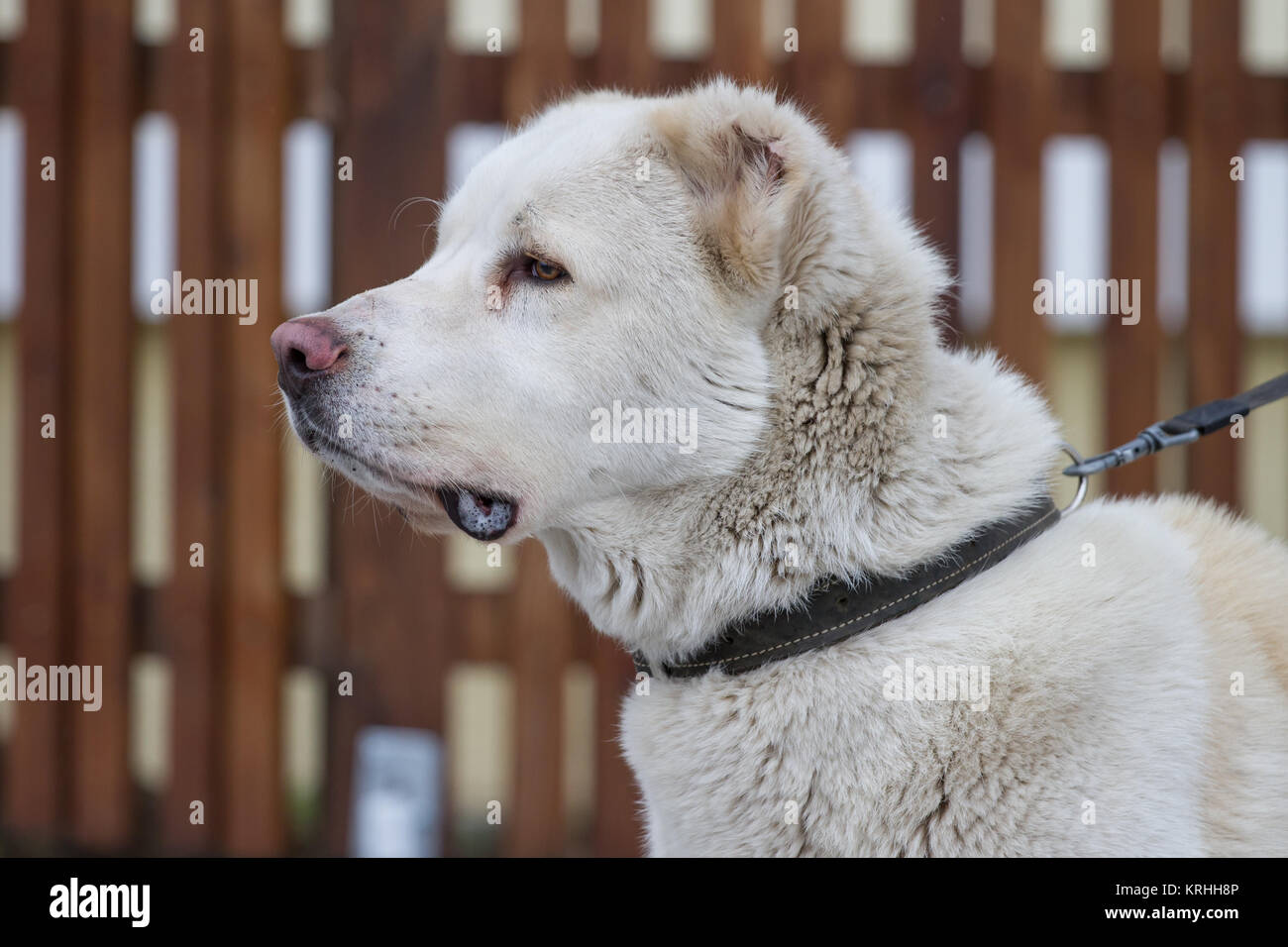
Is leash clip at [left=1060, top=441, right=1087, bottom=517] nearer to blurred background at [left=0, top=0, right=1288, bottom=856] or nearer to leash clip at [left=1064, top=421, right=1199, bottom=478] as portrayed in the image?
leash clip at [left=1064, top=421, right=1199, bottom=478]

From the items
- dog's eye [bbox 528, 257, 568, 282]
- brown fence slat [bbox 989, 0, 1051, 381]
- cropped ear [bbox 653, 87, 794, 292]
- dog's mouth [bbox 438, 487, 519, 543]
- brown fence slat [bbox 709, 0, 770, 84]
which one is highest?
brown fence slat [bbox 709, 0, 770, 84]

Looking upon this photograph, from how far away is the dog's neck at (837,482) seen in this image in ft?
5.94

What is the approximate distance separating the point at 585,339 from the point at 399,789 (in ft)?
7.54

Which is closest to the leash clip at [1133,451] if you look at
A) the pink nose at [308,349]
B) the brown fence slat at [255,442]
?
the pink nose at [308,349]

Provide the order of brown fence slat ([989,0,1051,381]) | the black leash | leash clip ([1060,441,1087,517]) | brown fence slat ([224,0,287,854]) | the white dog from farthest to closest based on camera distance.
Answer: brown fence slat ([224,0,287,854]) < brown fence slat ([989,0,1051,381]) < the black leash < leash clip ([1060,441,1087,517]) < the white dog

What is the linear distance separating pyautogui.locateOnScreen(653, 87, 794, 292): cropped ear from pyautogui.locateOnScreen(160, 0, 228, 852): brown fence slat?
2.34 metres

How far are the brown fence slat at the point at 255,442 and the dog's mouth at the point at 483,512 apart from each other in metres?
1.99

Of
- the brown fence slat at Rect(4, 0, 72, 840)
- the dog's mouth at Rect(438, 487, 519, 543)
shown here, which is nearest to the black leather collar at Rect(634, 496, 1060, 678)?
the dog's mouth at Rect(438, 487, 519, 543)

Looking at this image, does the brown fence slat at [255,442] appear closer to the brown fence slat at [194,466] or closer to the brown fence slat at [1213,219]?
the brown fence slat at [194,466]

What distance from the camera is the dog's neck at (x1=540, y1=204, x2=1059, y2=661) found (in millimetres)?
1811

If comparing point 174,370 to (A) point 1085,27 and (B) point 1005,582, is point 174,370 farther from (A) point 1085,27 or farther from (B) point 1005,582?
(A) point 1085,27

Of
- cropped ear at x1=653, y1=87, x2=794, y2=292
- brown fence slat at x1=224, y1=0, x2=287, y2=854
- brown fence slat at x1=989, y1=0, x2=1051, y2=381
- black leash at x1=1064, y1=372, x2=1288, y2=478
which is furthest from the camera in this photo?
brown fence slat at x1=224, y1=0, x2=287, y2=854

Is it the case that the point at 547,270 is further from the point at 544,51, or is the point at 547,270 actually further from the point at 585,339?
the point at 544,51
